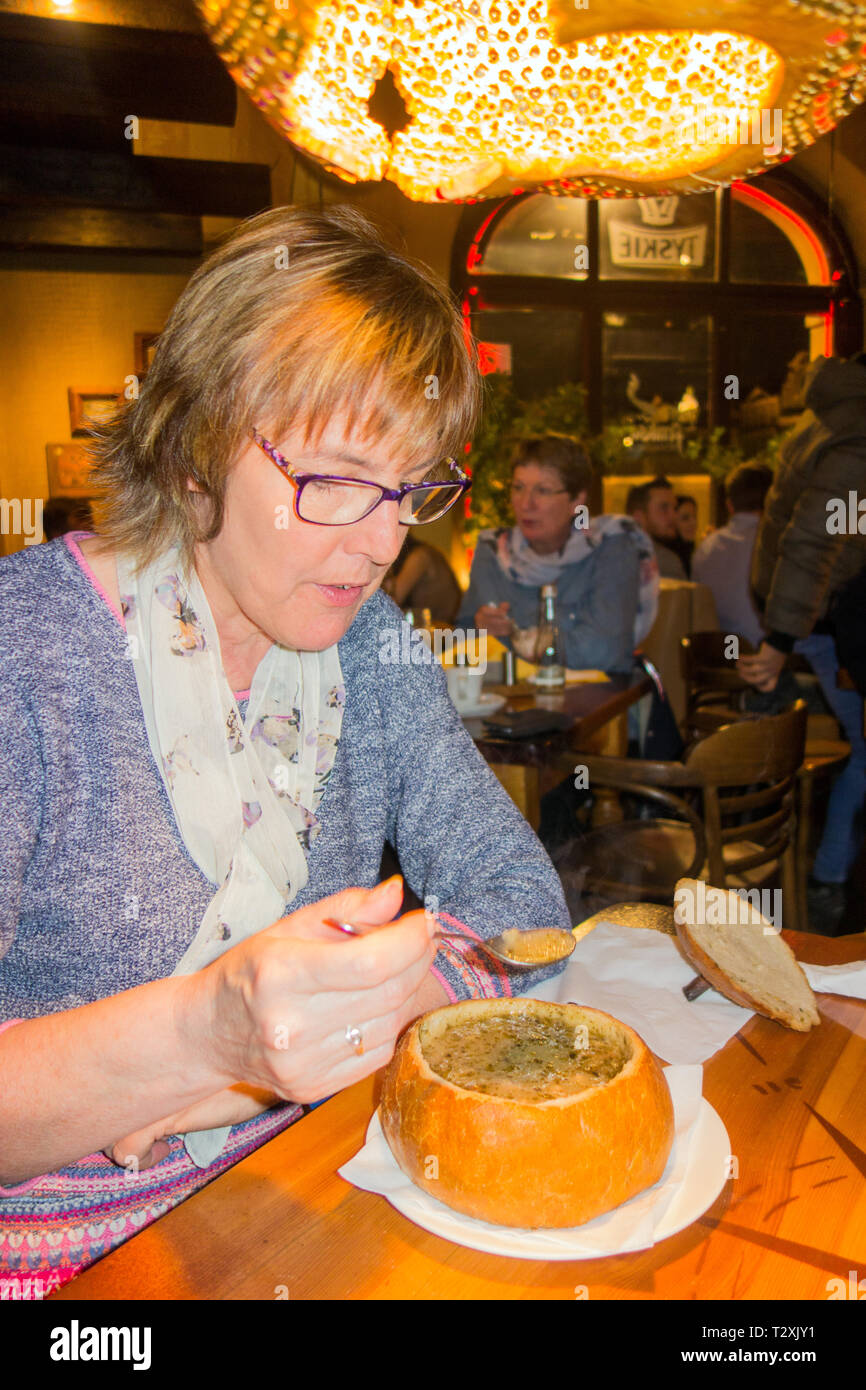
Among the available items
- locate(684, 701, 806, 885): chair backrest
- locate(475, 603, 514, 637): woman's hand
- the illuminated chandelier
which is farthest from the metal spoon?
locate(475, 603, 514, 637): woman's hand

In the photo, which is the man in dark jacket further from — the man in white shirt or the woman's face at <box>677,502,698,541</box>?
the woman's face at <box>677,502,698,541</box>

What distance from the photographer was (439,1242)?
2.46 feet

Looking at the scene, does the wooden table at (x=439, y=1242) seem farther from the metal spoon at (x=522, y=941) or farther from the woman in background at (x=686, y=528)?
the woman in background at (x=686, y=528)

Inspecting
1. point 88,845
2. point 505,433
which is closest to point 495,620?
point 88,845

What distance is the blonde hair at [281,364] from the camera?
112 centimetres

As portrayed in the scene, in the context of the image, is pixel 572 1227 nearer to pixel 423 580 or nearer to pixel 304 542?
pixel 304 542

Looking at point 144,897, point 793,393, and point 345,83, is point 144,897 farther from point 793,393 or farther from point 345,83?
point 793,393

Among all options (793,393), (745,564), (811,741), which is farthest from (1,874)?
(793,393)

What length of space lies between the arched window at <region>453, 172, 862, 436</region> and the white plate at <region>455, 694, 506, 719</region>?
6.40 m

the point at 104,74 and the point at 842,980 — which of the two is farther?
the point at 104,74

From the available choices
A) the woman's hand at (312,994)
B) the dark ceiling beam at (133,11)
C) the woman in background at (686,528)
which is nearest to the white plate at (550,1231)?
the woman's hand at (312,994)

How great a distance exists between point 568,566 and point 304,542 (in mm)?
3527

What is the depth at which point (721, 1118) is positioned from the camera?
909 millimetres

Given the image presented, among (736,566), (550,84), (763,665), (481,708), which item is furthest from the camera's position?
(736,566)
